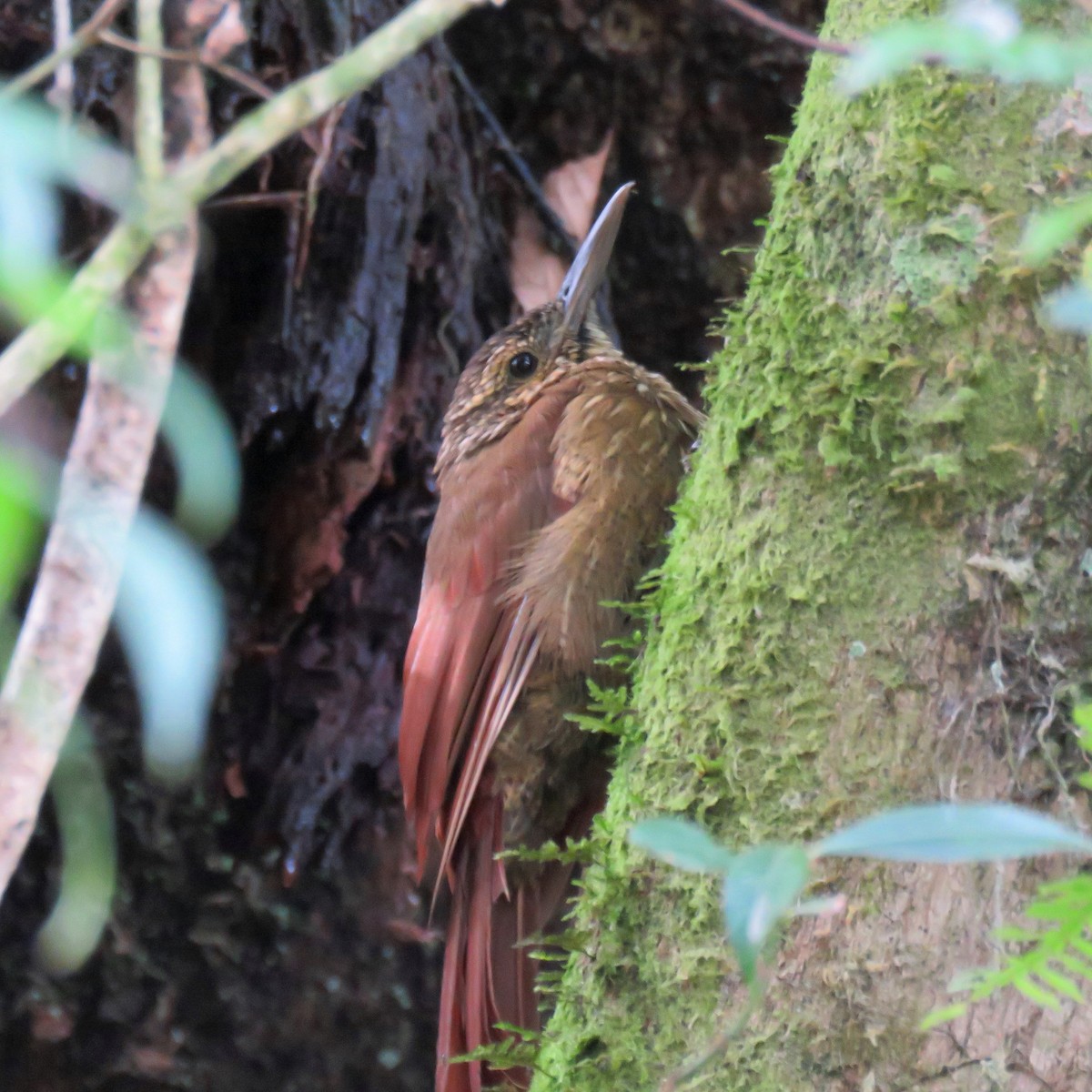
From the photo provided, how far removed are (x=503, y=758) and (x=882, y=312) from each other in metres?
1.39

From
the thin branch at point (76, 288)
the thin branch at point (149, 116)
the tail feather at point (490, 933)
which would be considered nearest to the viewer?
the thin branch at point (76, 288)

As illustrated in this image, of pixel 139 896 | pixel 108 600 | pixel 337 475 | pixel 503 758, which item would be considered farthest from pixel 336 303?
pixel 108 600

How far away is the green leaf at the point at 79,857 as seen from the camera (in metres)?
2.35

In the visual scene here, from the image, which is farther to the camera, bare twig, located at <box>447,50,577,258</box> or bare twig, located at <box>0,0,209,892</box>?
bare twig, located at <box>447,50,577,258</box>

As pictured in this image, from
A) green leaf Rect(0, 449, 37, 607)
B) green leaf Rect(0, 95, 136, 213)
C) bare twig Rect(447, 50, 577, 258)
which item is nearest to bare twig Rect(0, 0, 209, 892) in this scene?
green leaf Rect(0, 95, 136, 213)

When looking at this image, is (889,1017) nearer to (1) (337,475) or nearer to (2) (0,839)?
(2) (0,839)

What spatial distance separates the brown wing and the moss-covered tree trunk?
836mm

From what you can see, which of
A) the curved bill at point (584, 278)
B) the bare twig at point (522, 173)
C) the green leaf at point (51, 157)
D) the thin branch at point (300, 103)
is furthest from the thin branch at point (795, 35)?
the bare twig at point (522, 173)

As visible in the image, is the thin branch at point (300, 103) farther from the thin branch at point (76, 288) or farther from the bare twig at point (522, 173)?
the bare twig at point (522, 173)

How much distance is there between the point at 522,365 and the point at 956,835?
2533mm

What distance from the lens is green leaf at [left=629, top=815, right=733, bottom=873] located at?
30.1 inches

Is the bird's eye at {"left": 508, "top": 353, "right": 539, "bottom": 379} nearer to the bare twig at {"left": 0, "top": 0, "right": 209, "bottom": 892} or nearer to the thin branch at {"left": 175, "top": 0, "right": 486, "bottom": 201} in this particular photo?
the bare twig at {"left": 0, "top": 0, "right": 209, "bottom": 892}

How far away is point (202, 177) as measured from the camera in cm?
119

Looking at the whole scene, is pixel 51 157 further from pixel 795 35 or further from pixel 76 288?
pixel 795 35
